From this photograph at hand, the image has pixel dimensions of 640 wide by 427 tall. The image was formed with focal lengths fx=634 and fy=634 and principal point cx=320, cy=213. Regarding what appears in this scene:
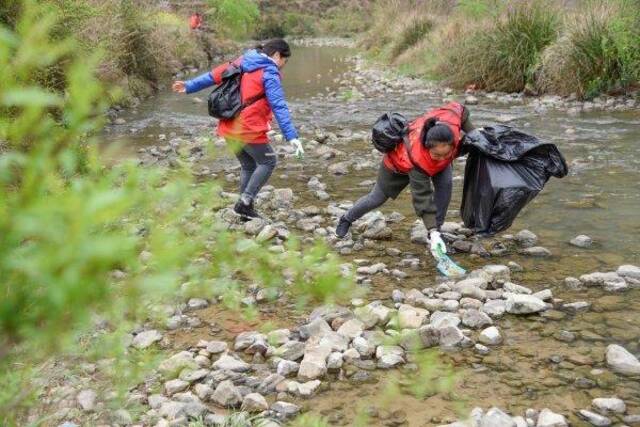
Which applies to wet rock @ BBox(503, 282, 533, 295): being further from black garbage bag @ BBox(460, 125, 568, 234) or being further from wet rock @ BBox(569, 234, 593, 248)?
wet rock @ BBox(569, 234, 593, 248)

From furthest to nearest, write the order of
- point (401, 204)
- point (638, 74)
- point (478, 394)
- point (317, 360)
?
point (638, 74), point (401, 204), point (317, 360), point (478, 394)

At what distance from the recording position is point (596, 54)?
36.8 ft

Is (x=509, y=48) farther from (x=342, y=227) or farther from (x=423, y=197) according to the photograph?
(x=423, y=197)

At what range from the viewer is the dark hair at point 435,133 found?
4469 millimetres

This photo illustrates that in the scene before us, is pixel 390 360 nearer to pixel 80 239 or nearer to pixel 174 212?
pixel 174 212

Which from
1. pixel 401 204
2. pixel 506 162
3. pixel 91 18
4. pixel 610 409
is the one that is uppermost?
pixel 91 18

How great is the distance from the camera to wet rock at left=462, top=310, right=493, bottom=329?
364 cm

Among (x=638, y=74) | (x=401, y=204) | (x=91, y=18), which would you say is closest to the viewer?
(x=401, y=204)

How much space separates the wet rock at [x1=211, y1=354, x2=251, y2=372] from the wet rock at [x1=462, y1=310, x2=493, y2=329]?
1289 mm

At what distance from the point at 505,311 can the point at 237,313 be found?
64.5 inches

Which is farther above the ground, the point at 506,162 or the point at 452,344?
the point at 506,162

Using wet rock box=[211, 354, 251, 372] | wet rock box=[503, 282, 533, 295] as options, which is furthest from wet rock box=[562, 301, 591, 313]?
wet rock box=[211, 354, 251, 372]

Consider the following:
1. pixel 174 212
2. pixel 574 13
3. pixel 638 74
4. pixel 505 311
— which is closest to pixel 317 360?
pixel 505 311

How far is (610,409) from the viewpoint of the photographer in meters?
2.77
